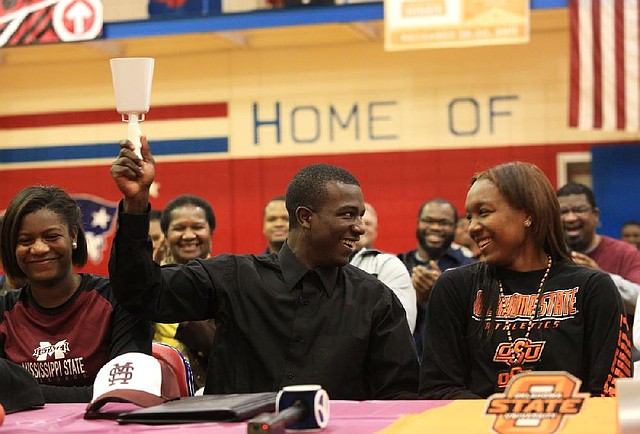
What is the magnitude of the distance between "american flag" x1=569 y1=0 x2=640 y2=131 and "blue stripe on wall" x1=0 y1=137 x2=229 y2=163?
4469 mm

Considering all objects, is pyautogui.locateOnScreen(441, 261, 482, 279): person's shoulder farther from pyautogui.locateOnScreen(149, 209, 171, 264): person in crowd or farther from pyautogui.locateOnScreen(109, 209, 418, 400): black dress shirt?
pyautogui.locateOnScreen(149, 209, 171, 264): person in crowd

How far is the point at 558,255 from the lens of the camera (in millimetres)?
3975

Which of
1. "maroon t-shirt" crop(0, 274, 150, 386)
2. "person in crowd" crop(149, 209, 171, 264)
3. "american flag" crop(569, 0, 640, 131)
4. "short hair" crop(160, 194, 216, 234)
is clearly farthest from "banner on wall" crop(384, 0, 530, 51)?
"maroon t-shirt" crop(0, 274, 150, 386)

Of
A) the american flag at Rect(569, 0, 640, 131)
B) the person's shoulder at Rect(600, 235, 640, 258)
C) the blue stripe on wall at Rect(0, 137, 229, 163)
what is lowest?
the person's shoulder at Rect(600, 235, 640, 258)

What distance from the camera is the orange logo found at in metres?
2.44

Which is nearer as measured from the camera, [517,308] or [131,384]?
[131,384]

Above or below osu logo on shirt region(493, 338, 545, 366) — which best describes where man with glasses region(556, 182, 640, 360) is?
above

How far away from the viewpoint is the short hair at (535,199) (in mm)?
3939

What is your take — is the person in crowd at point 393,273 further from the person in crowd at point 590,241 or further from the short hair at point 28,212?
the short hair at point 28,212

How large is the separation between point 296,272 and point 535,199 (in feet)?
3.11

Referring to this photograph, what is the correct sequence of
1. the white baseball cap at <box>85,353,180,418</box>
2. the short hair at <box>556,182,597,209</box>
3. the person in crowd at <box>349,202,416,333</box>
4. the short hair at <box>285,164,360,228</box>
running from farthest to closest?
the short hair at <box>556,182,597,209</box>, the person in crowd at <box>349,202,416,333</box>, the short hair at <box>285,164,360,228</box>, the white baseball cap at <box>85,353,180,418</box>

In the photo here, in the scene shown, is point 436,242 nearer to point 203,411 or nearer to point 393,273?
point 393,273

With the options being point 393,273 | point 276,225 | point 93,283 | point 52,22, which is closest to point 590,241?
point 393,273

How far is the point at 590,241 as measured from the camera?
721 centimetres
